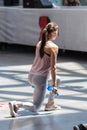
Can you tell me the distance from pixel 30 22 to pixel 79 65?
2.97m

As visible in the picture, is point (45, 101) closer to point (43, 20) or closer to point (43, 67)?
point (43, 67)

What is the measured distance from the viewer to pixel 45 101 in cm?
840

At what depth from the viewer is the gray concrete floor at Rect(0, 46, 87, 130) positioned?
275 inches

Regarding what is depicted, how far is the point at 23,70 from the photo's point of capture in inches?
471

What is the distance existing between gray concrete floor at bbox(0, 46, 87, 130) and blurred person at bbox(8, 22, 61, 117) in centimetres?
18

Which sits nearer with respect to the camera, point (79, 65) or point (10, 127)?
point (10, 127)

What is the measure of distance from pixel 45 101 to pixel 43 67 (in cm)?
132

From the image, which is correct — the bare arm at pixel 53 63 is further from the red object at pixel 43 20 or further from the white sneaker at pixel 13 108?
the red object at pixel 43 20

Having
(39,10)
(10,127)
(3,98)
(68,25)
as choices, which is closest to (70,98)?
(3,98)

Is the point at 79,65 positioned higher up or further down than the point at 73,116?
further down

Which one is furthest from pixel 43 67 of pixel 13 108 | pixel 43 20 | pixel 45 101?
pixel 43 20

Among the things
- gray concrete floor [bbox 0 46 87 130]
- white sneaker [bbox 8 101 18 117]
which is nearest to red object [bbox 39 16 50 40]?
gray concrete floor [bbox 0 46 87 130]

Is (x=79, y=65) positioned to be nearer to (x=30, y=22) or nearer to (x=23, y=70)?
(x=23, y=70)

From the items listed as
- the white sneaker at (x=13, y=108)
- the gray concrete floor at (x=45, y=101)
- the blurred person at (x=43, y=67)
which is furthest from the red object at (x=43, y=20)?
the white sneaker at (x=13, y=108)
